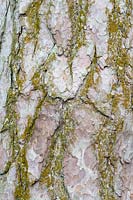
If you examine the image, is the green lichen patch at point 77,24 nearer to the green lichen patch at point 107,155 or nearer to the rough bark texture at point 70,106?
the rough bark texture at point 70,106

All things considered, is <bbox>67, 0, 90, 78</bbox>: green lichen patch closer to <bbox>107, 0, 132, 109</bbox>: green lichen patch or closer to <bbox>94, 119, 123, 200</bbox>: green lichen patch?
<bbox>107, 0, 132, 109</bbox>: green lichen patch

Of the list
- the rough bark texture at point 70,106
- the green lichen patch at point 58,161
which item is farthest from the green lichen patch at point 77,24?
the green lichen patch at point 58,161

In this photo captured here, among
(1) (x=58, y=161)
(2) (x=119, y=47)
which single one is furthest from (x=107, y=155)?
(2) (x=119, y=47)

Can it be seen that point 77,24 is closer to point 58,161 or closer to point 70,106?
point 70,106

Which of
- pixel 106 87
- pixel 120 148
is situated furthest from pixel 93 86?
pixel 120 148

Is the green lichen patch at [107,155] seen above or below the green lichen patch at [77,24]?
below

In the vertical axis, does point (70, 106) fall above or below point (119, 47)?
below

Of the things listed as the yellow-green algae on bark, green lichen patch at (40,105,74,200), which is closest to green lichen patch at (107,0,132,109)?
the yellow-green algae on bark
